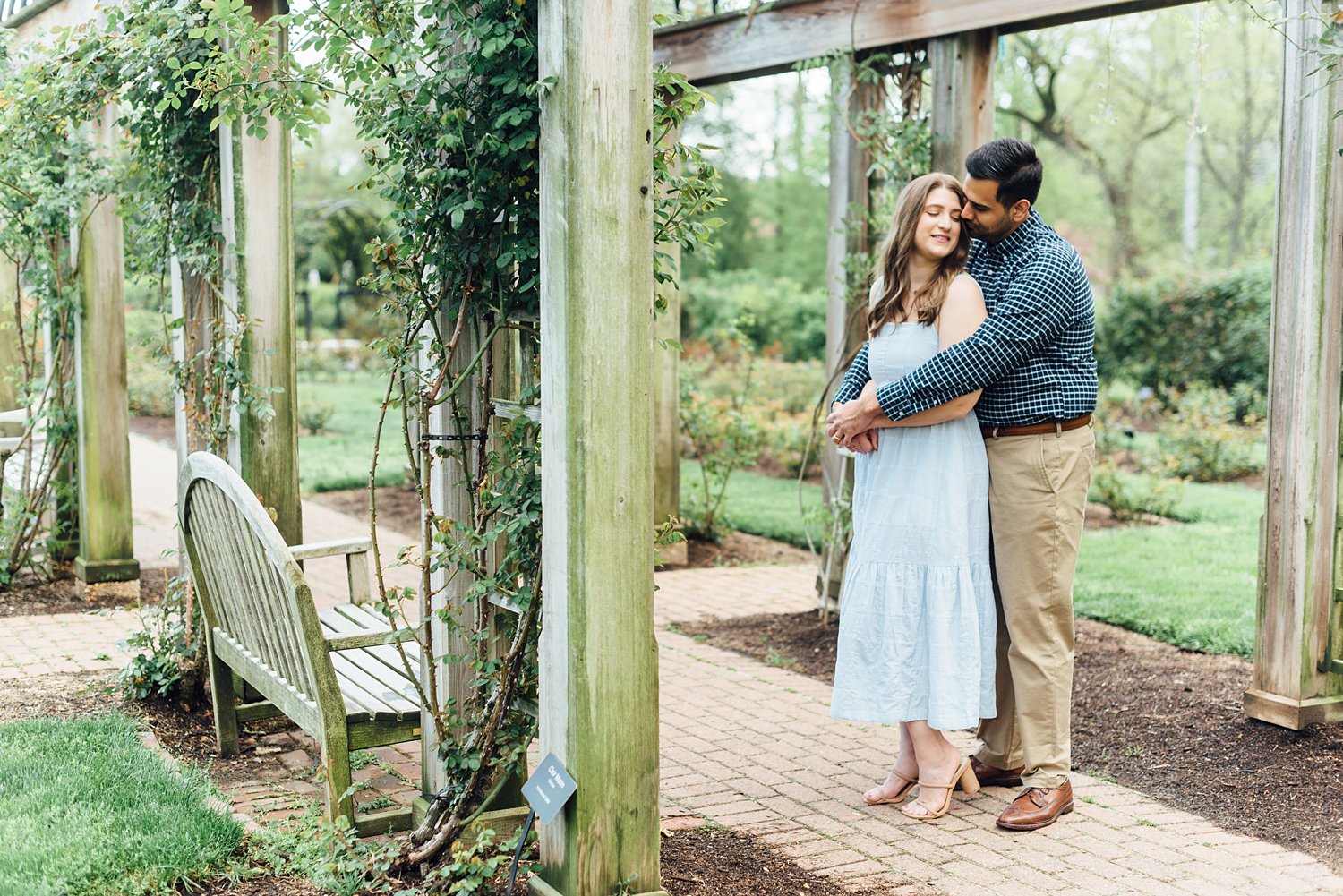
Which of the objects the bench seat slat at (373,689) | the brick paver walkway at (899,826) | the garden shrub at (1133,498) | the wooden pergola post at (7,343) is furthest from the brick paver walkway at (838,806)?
the garden shrub at (1133,498)

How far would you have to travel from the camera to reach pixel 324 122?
13.4ft

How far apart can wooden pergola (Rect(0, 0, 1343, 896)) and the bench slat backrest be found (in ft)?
1.50

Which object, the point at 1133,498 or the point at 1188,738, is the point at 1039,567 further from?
the point at 1133,498

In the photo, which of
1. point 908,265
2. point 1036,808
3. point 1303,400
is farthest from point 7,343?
point 1303,400

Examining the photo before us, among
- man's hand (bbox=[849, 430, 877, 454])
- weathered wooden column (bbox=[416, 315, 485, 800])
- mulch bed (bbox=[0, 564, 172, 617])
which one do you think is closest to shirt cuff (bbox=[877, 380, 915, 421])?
man's hand (bbox=[849, 430, 877, 454])

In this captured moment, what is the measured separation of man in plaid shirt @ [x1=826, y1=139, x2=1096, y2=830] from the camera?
3.84m

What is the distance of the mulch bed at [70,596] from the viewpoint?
6723mm

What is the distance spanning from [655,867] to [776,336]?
15.5m

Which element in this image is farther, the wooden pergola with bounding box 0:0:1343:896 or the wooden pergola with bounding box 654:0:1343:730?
the wooden pergola with bounding box 654:0:1343:730

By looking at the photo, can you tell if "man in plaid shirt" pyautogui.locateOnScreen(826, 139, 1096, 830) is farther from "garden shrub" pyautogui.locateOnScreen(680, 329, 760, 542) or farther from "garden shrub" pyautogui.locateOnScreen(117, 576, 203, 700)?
"garden shrub" pyautogui.locateOnScreen(680, 329, 760, 542)

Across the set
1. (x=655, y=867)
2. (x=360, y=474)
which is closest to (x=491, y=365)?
(x=655, y=867)

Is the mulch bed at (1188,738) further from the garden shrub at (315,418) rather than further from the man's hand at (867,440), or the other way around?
the garden shrub at (315,418)

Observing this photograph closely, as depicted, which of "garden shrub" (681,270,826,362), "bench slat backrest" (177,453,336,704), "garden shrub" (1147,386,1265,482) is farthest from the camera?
"garden shrub" (681,270,826,362)

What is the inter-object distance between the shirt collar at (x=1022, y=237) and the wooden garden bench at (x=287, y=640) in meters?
2.06
